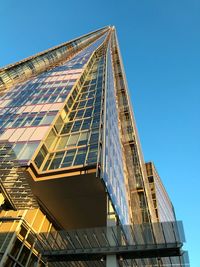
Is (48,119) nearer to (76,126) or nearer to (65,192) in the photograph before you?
(76,126)

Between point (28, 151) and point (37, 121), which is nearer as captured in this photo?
point (28, 151)

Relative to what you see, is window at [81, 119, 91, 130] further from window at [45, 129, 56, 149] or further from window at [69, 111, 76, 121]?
window at [45, 129, 56, 149]

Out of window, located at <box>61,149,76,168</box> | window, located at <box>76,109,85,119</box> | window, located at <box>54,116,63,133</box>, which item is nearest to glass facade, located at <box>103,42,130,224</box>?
window, located at <box>61,149,76,168</box>

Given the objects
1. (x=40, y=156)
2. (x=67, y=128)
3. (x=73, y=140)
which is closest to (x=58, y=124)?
(x=67, y=128)

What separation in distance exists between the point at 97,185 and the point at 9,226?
7.04 meters

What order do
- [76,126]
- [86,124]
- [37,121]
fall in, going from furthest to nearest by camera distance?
[76,126] → [86,124] → [37,121]

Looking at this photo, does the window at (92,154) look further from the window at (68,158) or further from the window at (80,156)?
the window at (68,158)

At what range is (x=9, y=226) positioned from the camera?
731 inches

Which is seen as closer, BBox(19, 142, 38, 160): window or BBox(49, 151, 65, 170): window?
BBox(19, 142, 38, 160): window

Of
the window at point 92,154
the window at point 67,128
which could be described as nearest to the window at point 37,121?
the window at point 67,128

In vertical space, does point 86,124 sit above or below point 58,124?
above

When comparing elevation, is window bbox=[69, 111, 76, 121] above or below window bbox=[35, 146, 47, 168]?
above

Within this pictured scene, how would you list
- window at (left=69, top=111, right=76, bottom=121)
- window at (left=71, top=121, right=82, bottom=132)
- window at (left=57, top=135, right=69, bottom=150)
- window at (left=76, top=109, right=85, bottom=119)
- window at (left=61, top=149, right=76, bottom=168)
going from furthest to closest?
1. window at (left=69, top=111, right=76, bottom=121)
2. window at (left=76, top=109, right=85, bottom=119)
3. window at (left=71, top=121, right=82, bottom=132)
4. window at (left=57, top=135, right=69, bottom=150)
5. window at (left=61, top=149, right=76, bottom=168)

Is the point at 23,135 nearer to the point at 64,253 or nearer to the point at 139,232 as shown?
the point at 64,253
